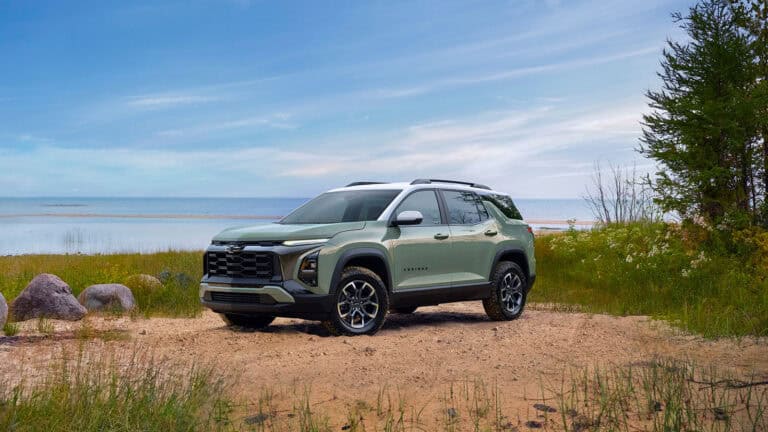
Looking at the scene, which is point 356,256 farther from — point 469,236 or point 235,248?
point 469,236

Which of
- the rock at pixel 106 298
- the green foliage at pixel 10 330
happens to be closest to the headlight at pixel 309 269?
the green foliage at pixel 10 330

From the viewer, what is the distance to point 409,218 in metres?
10.1

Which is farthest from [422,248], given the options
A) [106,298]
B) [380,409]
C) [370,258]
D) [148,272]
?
[148,272]

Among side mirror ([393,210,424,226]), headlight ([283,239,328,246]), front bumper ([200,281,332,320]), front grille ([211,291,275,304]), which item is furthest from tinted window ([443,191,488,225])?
front grille ([211,291,275,304])

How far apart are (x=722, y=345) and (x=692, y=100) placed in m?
6.21

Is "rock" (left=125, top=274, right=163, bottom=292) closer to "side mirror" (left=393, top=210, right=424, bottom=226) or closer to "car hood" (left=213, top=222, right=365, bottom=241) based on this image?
"car hood" (left=213, top=222, right=365, bottom=241)

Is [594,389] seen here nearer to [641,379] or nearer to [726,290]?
[641,379]

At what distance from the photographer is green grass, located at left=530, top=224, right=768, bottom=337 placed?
1066 cm

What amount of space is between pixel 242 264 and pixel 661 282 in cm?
775

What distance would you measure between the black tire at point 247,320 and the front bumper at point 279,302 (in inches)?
36.2

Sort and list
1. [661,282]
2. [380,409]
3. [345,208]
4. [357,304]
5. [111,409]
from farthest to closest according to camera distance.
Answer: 1. [661,282]
2. [345,208]
3. [357,304]
4. [380,409]
5. [111,409]

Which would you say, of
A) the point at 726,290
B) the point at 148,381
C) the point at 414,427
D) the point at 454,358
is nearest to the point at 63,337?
the point at 148,381

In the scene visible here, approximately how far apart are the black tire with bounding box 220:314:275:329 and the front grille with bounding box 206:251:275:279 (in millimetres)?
815

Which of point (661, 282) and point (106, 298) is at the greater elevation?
point (106, 298)
